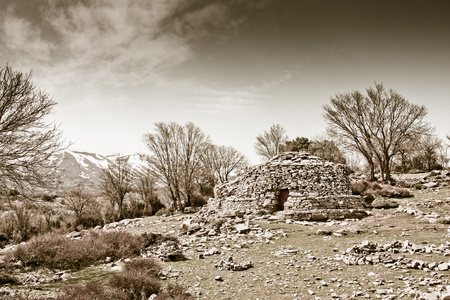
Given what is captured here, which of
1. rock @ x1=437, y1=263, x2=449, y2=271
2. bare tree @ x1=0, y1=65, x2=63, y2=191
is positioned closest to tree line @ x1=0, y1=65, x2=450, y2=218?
bare tree @ x1=0, y1=65, x2=63, y2=191

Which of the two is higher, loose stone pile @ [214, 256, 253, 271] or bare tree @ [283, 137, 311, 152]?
bare tree @ [283, 137, 311, 152]

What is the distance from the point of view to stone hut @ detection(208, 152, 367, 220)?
13.7 meters

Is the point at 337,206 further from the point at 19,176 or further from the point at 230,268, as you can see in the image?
the point at 19,176

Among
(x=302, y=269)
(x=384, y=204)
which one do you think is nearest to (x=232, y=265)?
(x=302, y=269)

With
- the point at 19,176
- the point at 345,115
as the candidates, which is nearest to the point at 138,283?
the point at 19,176

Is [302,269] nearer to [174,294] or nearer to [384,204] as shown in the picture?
[174,294]

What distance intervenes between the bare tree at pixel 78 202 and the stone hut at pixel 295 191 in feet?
52.1

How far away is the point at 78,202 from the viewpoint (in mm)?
25156

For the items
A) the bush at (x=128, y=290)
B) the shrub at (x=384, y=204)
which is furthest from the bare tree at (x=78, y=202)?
the shrub at (x=384, y=204)

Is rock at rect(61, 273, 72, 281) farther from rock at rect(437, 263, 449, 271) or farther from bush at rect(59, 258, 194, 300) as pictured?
rock at rect(437, 263, 449, 271)

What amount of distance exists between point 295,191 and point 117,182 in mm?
21937

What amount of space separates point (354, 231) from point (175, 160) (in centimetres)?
2129

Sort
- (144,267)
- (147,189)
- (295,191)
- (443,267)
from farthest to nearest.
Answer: (147,189)
(295,191)
(144,267)
(443,267)

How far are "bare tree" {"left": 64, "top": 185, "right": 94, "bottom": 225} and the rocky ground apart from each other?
61.0ft
